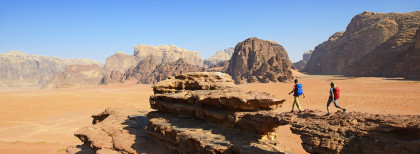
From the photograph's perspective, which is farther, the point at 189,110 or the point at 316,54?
the point at 316,54

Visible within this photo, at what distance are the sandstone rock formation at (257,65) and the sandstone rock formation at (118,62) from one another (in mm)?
94764

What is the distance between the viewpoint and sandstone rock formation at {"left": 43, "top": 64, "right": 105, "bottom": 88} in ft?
329

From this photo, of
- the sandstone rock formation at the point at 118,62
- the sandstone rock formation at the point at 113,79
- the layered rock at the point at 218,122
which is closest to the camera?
the layered rock at the point at 218,122

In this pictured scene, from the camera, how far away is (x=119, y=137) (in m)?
8.23

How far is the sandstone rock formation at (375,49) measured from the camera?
144 ft

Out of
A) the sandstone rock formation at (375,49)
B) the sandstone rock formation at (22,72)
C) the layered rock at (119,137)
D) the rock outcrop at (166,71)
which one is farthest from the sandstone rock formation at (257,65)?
the sandstone rock formation at (22,72)

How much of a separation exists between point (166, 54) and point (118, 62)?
116 ft

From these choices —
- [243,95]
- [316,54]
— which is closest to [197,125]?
[243,95]

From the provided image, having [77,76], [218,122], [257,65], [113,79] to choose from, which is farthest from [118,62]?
[218,122]

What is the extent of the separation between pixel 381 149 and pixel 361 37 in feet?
269

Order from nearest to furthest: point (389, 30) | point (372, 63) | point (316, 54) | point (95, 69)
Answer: point (372, 63) < point (389, 30) < point (316, 54) < point (95, 69)

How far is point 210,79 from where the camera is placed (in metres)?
8.84

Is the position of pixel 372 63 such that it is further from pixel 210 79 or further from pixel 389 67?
pixel 210 79

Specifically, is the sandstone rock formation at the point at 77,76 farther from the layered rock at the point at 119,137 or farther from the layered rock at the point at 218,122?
the layered rock at the point at 218,122
